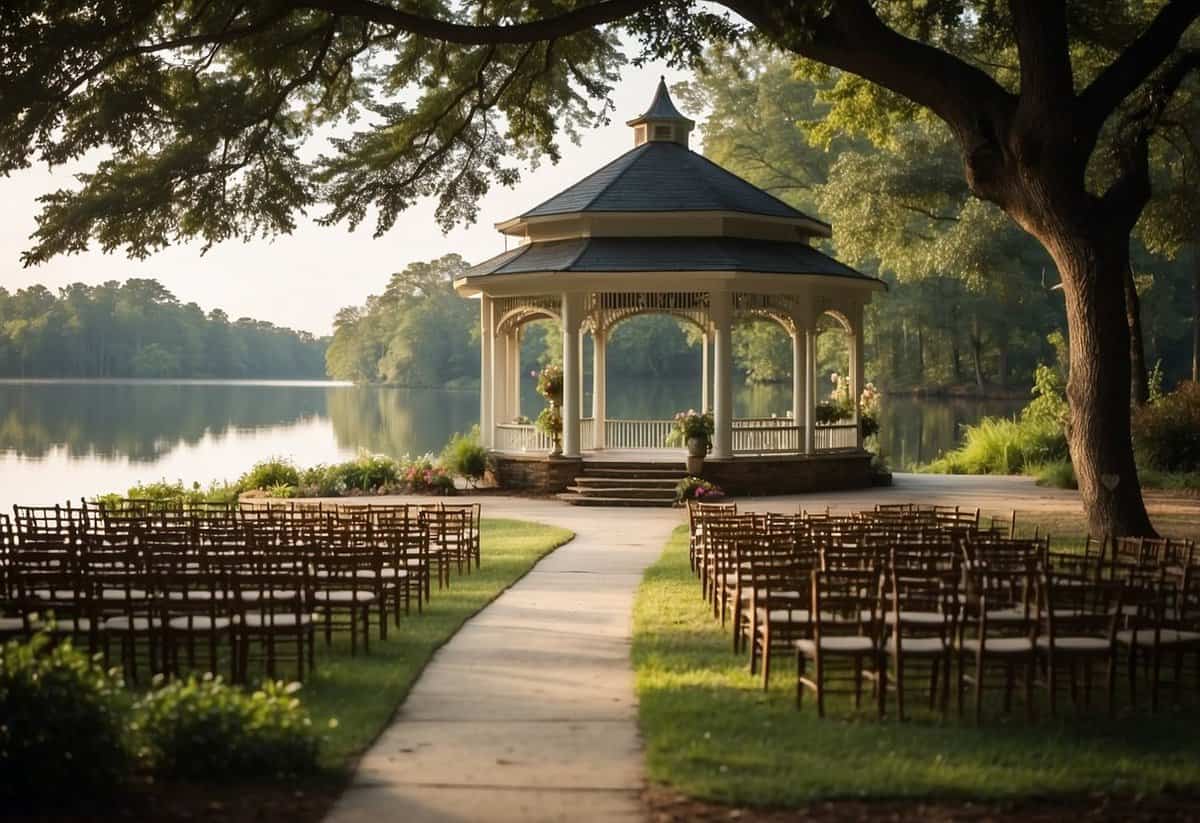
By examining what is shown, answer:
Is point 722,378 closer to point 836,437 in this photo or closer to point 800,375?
point 800,375

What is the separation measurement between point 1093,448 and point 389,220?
1222 cm

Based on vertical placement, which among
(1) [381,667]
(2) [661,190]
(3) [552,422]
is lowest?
(1) [381,667]

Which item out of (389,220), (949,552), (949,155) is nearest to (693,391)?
(949,155)

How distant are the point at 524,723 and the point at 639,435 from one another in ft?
82.2

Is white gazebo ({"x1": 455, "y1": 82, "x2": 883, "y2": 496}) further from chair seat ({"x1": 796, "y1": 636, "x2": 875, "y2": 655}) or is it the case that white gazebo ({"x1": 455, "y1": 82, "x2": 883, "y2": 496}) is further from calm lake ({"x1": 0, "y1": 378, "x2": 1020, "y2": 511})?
chair seat ({"x1": 796, "y1": 636, "x2": 875, "y2": 655})

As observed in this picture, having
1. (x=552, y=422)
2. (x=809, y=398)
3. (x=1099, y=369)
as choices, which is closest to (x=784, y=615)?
(x=1099, y=369)

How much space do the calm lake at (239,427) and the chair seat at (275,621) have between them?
26.2m

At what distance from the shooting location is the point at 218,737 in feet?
25.3

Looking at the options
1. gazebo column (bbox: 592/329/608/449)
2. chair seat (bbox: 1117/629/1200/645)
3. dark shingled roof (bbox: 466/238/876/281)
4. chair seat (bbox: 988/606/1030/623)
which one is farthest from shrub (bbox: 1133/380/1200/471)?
chair seat (bbox: 1117/629/1200/645)

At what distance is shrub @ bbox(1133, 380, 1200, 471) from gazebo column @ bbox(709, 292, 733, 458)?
989 cm

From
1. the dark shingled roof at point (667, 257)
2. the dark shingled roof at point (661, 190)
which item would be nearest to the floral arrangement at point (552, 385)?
the dark shingled roof at point (667, 257)

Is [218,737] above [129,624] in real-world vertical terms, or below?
below

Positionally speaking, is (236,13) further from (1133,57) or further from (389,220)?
(1133,57)

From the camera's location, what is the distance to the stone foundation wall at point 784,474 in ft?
95.6
